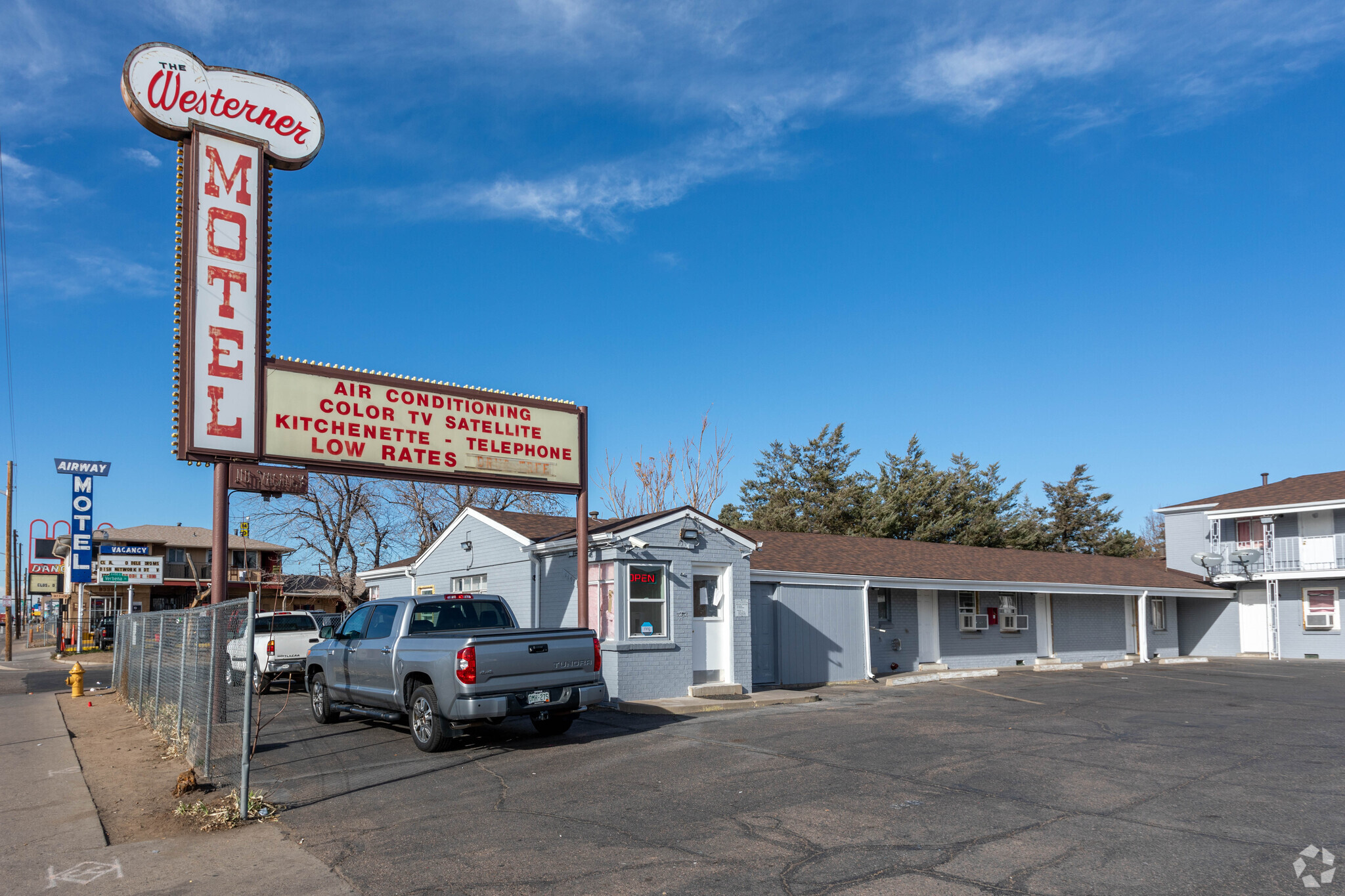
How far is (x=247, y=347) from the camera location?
13539 mm

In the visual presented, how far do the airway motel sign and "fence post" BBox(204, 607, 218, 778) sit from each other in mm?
3136

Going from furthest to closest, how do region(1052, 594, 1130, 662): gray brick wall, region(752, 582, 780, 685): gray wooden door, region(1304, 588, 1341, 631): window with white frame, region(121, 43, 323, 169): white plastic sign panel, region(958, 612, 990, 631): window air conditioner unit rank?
region(1304, 588, 1341, 631): window with white frame < region(1052, 594, 1130, 662): gray brick wall < region(958, 612, 990, 631): window air conditioner unit < region(752, 582, 780, 685): gray wooden door < region(121, 43, 323, 169): white plastic sign panel

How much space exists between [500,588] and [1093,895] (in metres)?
15.5

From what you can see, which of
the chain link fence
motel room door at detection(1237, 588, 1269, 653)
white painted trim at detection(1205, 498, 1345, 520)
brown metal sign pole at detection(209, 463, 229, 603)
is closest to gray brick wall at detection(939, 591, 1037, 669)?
motel room door at detection(1237, 588, 1269, 653)

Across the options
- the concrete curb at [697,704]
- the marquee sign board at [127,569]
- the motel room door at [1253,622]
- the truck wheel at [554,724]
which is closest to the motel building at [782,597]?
the concrete curb at [697,704]

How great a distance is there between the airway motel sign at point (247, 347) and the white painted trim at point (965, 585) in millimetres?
5674

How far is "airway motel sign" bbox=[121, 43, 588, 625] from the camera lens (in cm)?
1311

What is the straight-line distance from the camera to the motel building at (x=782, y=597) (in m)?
16.1

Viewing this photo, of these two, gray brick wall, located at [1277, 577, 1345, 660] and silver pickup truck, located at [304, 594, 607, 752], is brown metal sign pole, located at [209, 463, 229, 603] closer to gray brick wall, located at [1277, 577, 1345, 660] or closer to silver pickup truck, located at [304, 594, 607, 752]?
silver pickup truck, located at [304, 594, 607, 752]

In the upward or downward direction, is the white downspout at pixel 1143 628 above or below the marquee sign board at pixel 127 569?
below

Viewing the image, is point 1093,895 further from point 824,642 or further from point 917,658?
point 917,658

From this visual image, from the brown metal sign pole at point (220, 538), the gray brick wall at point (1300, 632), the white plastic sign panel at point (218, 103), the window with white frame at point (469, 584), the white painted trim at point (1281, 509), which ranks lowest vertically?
the gray brick wall at point (1300, 632)

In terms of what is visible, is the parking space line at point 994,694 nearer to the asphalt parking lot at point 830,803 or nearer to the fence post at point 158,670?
the asphalt parking lot at point 830,803

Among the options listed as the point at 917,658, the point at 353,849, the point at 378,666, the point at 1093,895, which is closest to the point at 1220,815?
the point at 1093,895
